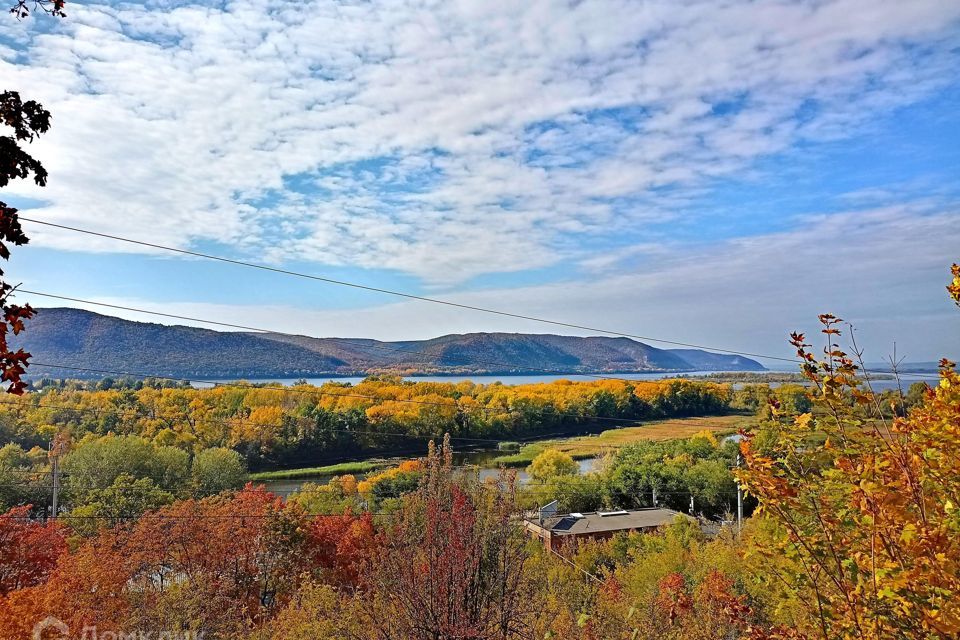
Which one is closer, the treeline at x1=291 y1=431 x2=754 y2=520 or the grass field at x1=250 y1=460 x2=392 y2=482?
the treeline at x1=291 y1=431 x2=754 y2=520

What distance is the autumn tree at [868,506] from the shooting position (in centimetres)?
282

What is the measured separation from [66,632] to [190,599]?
2.86 m

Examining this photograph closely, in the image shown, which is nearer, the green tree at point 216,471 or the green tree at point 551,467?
the green tree at point 216,471

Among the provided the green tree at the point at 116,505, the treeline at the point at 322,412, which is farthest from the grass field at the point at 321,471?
the green tree at the point at 116,505

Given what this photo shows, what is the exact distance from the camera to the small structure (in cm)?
2490

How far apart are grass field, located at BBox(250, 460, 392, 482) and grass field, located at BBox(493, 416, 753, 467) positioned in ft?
31.7

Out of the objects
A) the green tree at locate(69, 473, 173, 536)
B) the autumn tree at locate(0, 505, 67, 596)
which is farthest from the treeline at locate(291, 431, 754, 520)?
the autumn tree at locate(0, 505, 67, 596)

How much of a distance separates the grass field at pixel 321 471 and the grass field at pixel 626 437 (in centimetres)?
966

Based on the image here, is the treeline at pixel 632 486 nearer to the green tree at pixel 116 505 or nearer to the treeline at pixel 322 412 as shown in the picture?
the treeline at pixel 322 412

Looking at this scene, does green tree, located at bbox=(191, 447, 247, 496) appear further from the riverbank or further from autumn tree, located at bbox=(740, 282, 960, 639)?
autumn tree, located at bbox=(740, 282, 960, 639)

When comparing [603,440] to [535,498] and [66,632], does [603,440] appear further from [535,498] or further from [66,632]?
[66,632]

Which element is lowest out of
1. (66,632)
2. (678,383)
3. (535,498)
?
(535,498)

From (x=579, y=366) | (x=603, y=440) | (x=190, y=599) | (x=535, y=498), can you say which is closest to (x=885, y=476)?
(x=190, y=599)

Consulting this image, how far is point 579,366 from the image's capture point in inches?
2475
